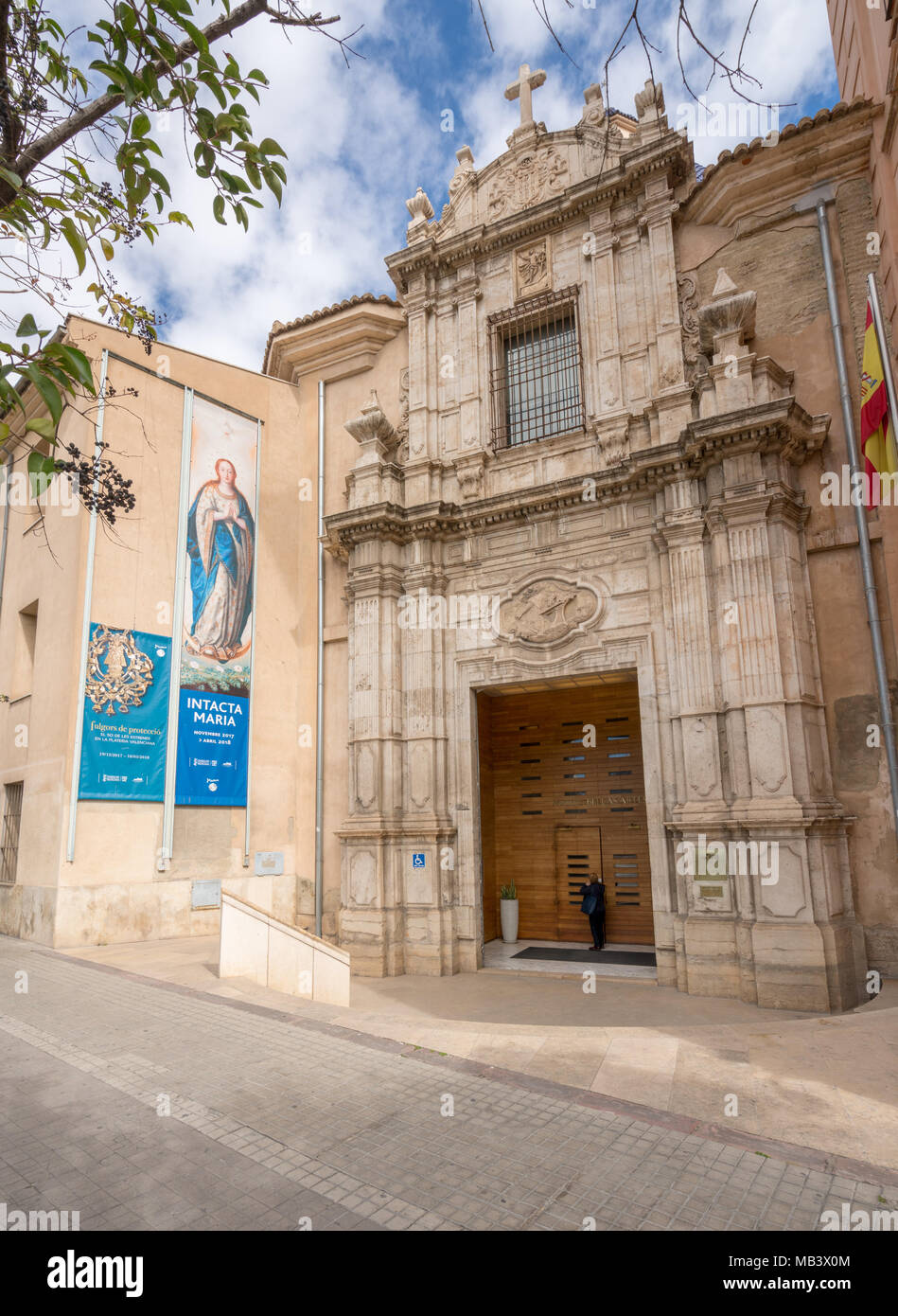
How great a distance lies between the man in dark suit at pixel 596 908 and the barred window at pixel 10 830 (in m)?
11.0

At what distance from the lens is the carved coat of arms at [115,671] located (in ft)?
43.2

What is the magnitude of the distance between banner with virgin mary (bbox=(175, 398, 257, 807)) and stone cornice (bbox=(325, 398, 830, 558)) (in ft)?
7.21

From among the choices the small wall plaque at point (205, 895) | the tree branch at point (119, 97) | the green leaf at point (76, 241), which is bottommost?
the small wall plaque at point (205, 895)

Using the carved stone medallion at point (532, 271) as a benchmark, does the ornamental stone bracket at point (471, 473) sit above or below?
below

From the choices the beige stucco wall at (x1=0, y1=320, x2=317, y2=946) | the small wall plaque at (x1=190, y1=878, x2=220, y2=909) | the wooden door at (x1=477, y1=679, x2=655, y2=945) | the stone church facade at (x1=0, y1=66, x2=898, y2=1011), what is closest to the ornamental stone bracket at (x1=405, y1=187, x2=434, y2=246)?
the stone church facade at (x1=0, y1=66, x2=898, y2=1011)

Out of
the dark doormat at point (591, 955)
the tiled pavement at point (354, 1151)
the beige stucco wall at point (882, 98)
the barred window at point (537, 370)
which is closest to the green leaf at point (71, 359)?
the tiled pavement at point (354, 1151)

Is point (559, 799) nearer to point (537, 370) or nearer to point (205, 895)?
point (205, 895)

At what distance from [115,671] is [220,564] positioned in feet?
10.2

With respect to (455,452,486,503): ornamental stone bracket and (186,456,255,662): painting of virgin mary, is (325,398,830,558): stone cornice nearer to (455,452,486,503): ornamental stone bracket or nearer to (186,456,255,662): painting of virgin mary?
(455,452,486,503): ornamental stone bracket

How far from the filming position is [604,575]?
41.3ft

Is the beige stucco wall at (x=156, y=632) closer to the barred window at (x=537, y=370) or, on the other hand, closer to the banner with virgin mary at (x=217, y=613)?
the banner with virgin mary at (x=217, y=613)

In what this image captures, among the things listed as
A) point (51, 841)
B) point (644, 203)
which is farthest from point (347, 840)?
point (644, 203)

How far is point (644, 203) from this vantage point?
512 inches

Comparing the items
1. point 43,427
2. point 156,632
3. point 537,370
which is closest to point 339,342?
point 537,370
